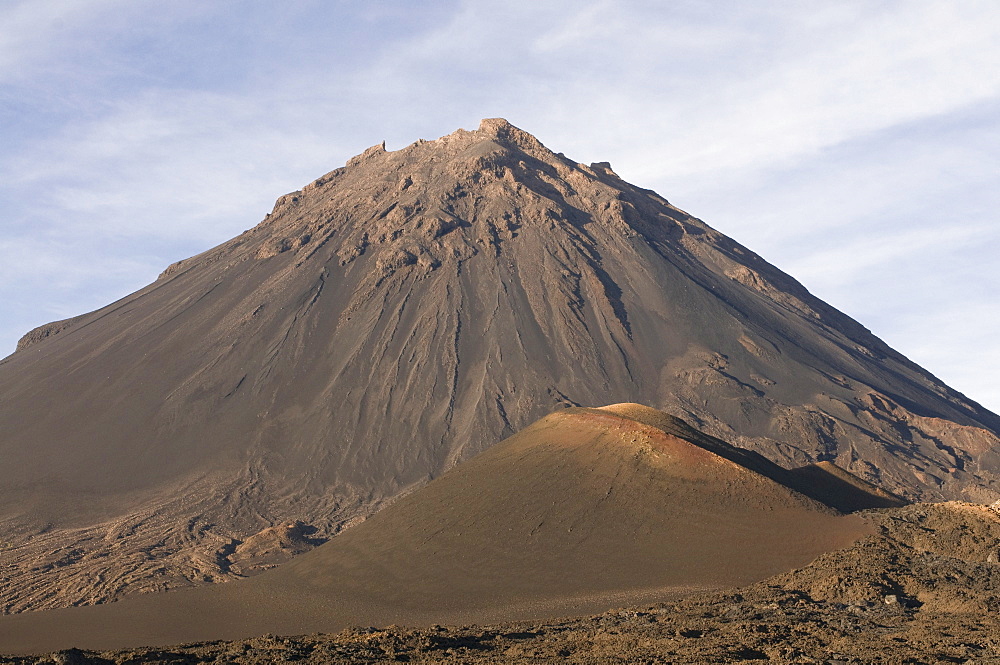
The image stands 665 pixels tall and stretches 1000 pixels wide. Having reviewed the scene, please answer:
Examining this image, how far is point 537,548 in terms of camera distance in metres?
53.8

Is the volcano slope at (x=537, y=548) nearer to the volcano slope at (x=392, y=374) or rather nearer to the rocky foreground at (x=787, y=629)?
the rocky foreground at (x=787, y=629)

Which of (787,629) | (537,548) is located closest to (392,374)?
(537,548)

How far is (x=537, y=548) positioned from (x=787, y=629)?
19.5 meters

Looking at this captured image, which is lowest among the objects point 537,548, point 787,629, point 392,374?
point 787,629

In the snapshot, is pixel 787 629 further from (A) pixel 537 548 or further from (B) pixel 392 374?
(B) pixel 392 374

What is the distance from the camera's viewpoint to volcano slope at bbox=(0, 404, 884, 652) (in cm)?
4872

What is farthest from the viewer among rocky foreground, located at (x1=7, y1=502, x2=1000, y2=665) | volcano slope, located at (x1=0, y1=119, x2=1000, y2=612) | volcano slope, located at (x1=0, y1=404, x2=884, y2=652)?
volcano slope, located at (x1=0, y1=119, x2=1000, y2=612)

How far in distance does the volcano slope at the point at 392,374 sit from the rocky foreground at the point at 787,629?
44754mm

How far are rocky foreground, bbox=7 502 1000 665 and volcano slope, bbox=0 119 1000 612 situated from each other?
4475 cm

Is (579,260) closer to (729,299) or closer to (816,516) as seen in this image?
(729,299)

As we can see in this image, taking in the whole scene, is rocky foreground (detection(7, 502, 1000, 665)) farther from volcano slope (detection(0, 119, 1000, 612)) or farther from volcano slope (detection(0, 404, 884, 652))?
volcano slope (detection(0, 119, 1000, 612))

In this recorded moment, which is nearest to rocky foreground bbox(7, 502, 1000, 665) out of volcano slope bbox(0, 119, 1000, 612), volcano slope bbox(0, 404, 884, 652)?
volcano slope bbox(0, 404, 884, 652)

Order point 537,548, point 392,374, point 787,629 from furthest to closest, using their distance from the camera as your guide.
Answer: point 392,374 → point 537,548 → point 787,629

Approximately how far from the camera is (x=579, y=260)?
139750 mm
